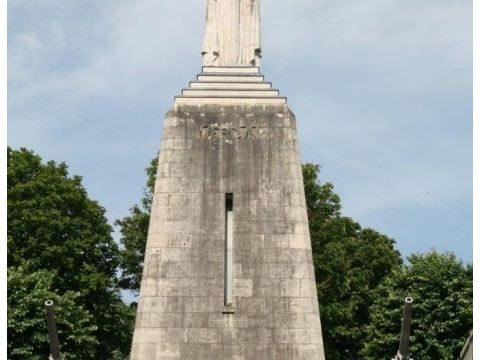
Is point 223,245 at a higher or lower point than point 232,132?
lower

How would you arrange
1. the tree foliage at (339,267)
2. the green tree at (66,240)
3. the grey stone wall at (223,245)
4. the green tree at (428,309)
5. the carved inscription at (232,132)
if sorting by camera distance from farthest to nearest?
the tree foliage at (339,267)
the green tree at (66,240)
the green tree at (428,309)
the carved inscription at (232,132)
the grey stone wall at (223,245)

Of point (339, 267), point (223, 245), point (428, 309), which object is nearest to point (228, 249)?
point (223, 245)

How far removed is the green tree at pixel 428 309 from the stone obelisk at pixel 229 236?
54.6 ft

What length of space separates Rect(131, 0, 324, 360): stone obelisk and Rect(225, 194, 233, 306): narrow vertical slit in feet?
0.10

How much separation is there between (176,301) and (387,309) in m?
19.6

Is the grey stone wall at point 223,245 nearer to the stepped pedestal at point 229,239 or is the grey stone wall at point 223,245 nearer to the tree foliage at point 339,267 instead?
the stepped pedestal at point 229,239

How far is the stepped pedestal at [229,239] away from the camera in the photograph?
26906 millimetres

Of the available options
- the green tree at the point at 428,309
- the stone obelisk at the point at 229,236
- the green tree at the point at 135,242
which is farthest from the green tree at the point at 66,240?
the stone obelisk at the point at 229,236

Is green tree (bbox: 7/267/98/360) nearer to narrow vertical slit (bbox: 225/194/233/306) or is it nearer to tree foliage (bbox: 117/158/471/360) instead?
tree foliage (bbox: 117/158/471/360)

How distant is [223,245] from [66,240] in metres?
18.6

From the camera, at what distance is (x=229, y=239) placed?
91.8 ft

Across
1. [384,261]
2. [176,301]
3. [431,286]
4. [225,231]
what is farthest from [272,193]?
[384,261]

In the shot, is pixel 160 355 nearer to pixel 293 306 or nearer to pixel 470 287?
pixel 293 306

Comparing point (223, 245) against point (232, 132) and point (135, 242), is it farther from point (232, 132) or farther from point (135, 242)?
point (135, 242)
